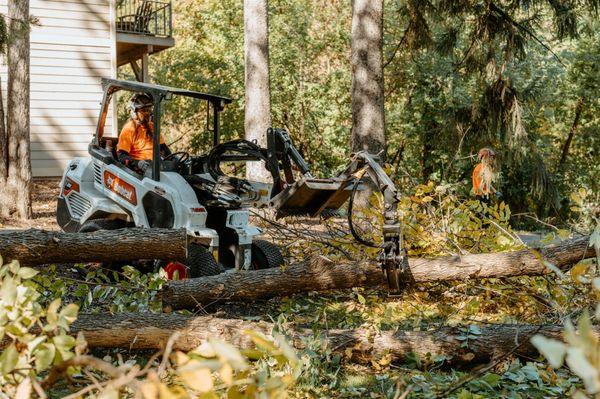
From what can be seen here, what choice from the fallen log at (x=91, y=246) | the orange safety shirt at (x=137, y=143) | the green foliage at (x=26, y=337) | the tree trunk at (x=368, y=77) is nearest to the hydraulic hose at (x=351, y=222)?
the fallen log at (x=91, y=246)

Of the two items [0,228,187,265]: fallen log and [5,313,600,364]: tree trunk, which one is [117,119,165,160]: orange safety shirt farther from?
[5,313,600,364]: tree trunk

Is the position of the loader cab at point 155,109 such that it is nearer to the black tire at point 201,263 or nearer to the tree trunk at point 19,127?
the black tire at point 201,263

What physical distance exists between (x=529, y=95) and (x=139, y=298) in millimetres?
14038

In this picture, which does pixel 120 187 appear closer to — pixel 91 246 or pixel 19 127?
pixel 91 246

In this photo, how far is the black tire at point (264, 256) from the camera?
8797mm

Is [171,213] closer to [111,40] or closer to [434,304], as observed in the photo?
[434,304]

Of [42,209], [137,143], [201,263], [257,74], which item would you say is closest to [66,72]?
[42,209]

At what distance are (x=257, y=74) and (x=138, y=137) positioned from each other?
277 inches

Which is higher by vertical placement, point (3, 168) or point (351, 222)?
point (351, 222)

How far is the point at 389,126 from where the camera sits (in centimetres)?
2409

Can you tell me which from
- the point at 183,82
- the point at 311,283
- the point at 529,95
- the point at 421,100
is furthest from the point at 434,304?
the point at 183,82

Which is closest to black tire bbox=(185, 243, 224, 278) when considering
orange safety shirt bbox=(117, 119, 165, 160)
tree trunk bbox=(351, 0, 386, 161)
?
orange safety shirt bbox=(117, 119, 165, 160)

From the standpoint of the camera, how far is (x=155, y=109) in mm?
8305

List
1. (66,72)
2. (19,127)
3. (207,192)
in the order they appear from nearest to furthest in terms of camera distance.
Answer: (207,192) < (19,127) < (66,72)
